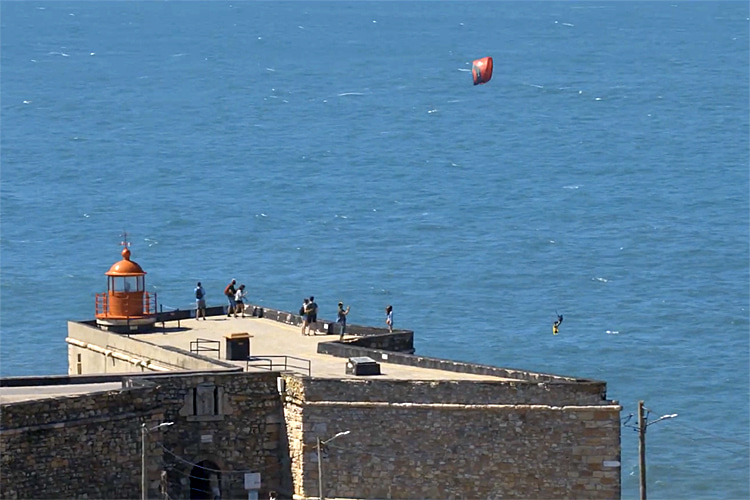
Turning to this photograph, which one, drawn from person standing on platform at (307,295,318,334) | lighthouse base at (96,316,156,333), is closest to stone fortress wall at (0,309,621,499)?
Result: person standing on platform at (307,295,318,334)

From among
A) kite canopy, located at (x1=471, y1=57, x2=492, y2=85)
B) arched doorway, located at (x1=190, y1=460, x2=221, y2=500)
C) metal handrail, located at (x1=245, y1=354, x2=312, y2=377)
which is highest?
kite canopy, located at (x1=471, y1=57, x2=492, y2=85)

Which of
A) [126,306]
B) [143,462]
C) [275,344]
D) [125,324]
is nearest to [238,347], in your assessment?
[275,344]

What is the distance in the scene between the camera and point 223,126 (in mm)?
191000

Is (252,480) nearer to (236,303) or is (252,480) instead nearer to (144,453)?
(144,453)

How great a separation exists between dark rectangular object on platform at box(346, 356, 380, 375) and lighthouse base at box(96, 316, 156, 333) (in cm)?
1088

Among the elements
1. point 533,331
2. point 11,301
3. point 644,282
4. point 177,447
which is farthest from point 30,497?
point 644,282

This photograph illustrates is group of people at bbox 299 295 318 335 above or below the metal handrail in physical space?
above

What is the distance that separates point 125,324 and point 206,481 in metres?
11.1

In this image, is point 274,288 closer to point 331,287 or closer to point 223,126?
point 331,287

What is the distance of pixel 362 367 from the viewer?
49.7 m

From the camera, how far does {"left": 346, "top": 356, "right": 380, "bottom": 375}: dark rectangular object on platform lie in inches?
1956

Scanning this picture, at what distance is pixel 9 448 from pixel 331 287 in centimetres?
6916

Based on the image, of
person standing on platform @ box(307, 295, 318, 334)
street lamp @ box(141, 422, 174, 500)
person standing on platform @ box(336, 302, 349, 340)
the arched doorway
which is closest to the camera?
street lamp @ box(141, 422, 174, 500)

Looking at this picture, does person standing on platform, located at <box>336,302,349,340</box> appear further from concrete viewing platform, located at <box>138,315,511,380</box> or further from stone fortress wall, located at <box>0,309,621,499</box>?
stone fortress wall, located at <box>0,309,621,499</box>
